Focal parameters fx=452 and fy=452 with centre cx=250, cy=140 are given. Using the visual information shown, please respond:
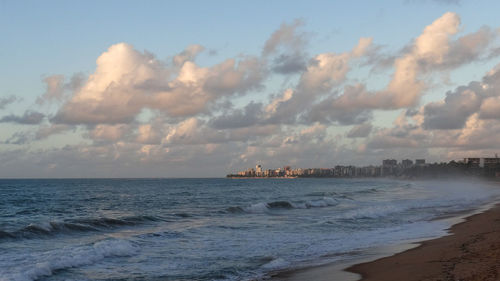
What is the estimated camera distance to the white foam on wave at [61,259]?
15035 millimetres

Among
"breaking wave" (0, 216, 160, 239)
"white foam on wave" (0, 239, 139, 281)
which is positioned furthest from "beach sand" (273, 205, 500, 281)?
"breaking wave" (0, 216, 160, 239)

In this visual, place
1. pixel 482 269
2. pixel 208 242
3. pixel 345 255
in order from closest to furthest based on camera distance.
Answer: pixel 482 269 → pixel 345 255 → pixel 208 242

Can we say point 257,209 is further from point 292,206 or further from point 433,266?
point 433,266

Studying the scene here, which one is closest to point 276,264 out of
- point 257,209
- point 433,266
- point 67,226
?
point 433,266

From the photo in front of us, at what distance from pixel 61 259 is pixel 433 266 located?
1330cm

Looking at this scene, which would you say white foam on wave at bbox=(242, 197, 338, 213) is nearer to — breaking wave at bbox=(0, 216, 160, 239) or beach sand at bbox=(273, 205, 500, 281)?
breaking wave at bbox=(0, 216, 160, 239)

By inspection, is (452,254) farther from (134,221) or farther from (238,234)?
(134,221)

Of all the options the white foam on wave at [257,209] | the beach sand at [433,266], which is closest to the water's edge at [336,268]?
the beach sand at [433,266]

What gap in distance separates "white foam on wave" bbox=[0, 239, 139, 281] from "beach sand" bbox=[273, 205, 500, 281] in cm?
793

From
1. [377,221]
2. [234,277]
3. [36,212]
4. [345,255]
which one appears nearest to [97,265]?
[234,277]

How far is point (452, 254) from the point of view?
16188 mm

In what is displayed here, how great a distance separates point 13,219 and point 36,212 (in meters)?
6.30

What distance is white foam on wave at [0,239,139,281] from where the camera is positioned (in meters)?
15.0

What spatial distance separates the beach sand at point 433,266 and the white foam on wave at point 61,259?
312 inches
